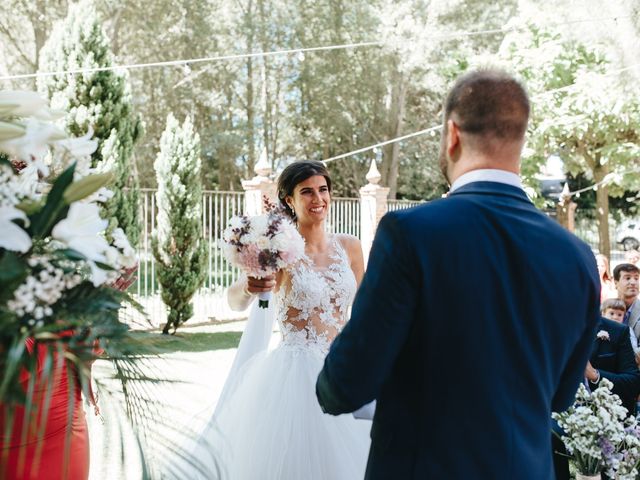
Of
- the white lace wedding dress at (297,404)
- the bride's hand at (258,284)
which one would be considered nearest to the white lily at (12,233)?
the white lace wedding dress at (297,404)

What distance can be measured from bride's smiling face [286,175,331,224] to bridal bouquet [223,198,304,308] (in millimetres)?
464

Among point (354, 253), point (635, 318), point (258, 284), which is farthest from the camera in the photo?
point (635, 318)

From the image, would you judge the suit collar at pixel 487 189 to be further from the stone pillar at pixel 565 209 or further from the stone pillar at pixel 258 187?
the stone pillar at pixel 565 209

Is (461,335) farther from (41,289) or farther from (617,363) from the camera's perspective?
(617,363)

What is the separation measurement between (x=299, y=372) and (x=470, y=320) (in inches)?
84.9

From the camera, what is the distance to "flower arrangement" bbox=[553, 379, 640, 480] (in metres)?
3.55

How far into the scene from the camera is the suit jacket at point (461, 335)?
161 cm

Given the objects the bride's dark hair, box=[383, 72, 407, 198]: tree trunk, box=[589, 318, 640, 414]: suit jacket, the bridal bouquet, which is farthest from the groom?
box=[383, 72, 407, 198]: tree trunk

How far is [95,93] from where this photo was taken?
10.4 meters

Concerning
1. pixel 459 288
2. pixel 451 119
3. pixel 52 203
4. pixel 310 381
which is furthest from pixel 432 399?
pixel 310 381

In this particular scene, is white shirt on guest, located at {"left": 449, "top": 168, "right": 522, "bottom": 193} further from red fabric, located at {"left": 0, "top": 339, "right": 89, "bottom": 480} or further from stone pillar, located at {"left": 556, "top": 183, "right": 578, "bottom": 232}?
stone pillar, located at {"left": 556, "top": 183, "right": 578, "bottom": 232}

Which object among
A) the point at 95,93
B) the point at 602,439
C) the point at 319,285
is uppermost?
the point at 95,93

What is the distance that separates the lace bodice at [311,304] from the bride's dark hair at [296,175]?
420 mm

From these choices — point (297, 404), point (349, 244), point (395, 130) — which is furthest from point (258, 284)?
point (395, 130)
